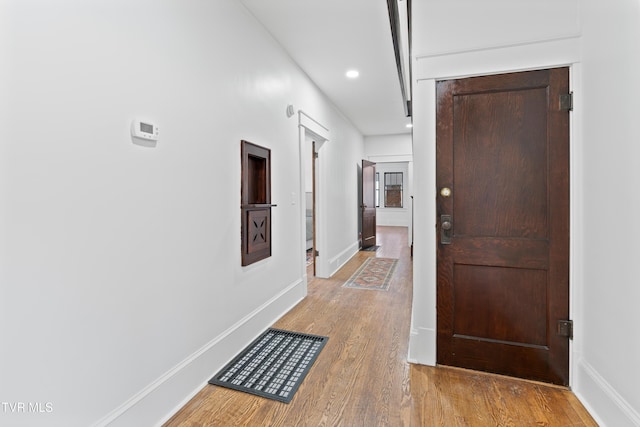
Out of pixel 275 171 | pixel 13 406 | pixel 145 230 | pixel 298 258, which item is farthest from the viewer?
pixel 298 258

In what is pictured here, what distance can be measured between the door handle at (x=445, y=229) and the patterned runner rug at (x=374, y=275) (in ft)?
6.45

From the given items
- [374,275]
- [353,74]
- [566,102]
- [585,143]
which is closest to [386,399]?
[585,143]

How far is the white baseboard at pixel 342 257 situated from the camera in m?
4.65

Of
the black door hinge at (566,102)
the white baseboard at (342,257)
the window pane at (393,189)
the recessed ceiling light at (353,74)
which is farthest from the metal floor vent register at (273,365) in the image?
the window pane at (393,189)

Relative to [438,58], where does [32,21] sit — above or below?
below

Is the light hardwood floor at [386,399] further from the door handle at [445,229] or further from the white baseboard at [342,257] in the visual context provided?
the white baseboard at [342,257]

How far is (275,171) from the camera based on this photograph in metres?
2.89

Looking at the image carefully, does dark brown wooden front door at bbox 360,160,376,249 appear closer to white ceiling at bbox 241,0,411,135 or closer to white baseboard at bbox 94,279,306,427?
white ceiling at bbox 241,0,411,135

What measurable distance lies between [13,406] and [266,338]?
1.63 metres

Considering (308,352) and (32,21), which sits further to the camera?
(308,352)

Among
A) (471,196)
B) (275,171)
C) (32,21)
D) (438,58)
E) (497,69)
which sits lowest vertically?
(471,196)

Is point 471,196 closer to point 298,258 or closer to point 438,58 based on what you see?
point 438,58

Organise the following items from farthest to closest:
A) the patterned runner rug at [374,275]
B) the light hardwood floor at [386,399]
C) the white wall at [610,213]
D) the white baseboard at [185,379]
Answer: the patterned runner rug at [374,275]
the light hardwood floor at [386,399]
the white baseboard at [185,379]
the white wall at [610,213]

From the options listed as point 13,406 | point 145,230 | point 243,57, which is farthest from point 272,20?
point 13,406
